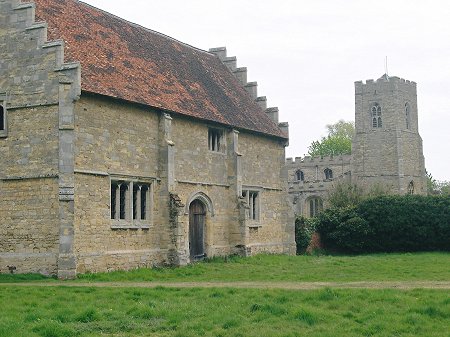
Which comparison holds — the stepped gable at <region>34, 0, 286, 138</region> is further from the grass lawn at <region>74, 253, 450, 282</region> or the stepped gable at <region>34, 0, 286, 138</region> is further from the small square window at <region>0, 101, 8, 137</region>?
the grass lawn at <region>74, 253, 450, 282</region>

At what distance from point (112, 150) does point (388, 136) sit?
173ft

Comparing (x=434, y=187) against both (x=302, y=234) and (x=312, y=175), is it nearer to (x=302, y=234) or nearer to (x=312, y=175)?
(x=312, y=175)

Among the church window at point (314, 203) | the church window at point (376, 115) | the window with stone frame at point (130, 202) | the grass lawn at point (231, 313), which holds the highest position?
the church window at point (376, 115)

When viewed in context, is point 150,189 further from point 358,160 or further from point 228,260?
point 358,160

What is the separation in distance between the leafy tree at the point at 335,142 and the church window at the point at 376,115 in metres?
19.1

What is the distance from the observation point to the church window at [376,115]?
75188 millimetres

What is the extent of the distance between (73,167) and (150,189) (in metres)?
4.87

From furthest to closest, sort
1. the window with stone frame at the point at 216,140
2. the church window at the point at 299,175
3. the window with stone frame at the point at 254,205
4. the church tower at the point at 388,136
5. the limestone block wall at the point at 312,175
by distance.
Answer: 1. the church window at the point at 299,175
2. the church tower at the point at 388,136
3. the limestone block wall at the point at 312,175
4. the window with stone frame at the point at 254,205
5. the window with stone frame at the point at 216,140

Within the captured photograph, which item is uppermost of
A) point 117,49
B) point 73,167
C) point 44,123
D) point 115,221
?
point 117,49

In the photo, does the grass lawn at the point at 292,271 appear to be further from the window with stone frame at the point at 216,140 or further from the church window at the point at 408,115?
the church window at the point at 408,115

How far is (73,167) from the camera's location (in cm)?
2403

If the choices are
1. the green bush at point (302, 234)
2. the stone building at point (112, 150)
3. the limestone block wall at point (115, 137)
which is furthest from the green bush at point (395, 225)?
the limestone block wall at point (115, 137)

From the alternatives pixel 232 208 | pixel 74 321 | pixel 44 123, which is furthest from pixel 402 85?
pixel 74 321

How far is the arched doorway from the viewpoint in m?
31.0
